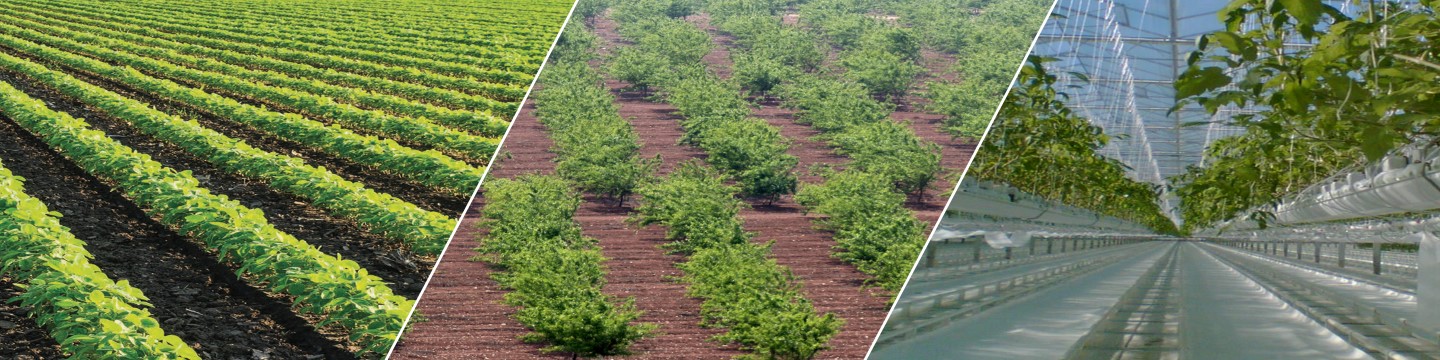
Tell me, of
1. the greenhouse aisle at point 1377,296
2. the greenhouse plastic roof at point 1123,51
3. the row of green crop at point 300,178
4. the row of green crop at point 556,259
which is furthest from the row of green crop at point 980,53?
the row of green crop at point 300,178

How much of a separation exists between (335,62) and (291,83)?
3.88 metres

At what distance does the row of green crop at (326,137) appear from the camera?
12000mm

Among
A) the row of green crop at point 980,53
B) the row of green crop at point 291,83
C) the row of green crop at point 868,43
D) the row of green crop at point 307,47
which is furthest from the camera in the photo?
the row of green crop at point 307,47

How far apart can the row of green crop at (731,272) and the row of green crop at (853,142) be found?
0.22 metres

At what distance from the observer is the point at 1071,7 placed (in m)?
5.83

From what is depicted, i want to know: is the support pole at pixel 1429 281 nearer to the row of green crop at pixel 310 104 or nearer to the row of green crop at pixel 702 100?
the row of green crop at pixel 702 100

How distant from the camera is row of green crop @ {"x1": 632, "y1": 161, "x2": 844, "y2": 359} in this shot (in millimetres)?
3982

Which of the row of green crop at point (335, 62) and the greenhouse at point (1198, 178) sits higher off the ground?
the row of green crop at point (335, 62)

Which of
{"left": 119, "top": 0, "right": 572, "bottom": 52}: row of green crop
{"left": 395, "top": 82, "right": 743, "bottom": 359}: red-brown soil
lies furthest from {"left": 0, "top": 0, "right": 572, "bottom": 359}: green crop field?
{"left": 395, "top": 82, "right": 743, "bottom": 359}: red-brown soil

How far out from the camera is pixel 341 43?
28.6m

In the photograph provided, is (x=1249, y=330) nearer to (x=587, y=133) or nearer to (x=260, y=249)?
(x=587, y=133)

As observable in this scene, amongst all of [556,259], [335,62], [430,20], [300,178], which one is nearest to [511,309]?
[556,259]

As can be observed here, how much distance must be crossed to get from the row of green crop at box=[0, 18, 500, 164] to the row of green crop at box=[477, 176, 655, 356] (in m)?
9.85

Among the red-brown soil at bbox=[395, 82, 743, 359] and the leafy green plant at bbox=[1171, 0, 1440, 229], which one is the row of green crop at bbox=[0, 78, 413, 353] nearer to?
the red-brown soil at bbox=[395, 82, 743, 359]
